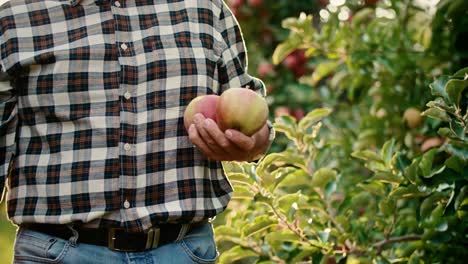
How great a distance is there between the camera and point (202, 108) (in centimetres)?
154

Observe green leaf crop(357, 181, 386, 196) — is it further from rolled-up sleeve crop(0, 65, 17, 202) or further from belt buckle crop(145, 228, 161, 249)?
rolled-up sleeve crop(0, 65, 17, 202)

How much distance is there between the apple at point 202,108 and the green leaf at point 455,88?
1.43 feet

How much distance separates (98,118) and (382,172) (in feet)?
2.14

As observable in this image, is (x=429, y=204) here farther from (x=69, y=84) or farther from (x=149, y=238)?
(x=69, y=84)

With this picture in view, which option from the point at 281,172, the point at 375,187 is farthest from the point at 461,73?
the point at 281,172

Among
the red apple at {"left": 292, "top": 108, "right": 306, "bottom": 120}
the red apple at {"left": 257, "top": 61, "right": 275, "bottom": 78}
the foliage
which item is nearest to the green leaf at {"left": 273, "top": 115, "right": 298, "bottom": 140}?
the foliage

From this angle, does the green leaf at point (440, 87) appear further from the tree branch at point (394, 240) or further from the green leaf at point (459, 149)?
the tree branch at point (394, 240)

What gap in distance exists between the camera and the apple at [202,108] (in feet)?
5.05

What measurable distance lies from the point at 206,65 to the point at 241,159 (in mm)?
193

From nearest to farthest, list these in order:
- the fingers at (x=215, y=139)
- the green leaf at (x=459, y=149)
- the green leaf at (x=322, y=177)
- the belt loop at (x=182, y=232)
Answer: the fingers at (x=215, y=139) → the belt loop at (x=182, y=232) → the green leaf at (x=459, y=149) → the green leaf at (x=322, y=177)

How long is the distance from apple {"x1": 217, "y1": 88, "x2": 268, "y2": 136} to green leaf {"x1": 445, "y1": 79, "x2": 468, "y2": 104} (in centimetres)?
36

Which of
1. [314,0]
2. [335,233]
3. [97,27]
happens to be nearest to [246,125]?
[97,27]

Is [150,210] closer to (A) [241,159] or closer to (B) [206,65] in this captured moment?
(A) [241,159]

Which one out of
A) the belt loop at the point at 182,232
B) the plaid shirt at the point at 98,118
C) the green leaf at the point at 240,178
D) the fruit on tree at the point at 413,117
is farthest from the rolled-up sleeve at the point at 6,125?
the fruit on tree at the point at 413,117
